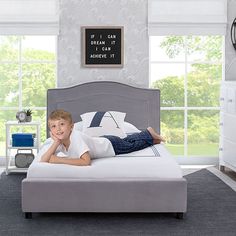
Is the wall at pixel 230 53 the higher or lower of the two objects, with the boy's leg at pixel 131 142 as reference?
higher

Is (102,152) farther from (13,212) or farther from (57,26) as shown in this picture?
(57,26)

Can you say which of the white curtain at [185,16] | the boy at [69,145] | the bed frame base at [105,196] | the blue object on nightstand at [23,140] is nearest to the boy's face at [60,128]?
the boy at [69,145]

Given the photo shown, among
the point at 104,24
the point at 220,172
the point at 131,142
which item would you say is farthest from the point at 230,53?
the point at 131,142

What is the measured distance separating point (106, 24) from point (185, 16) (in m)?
0.98

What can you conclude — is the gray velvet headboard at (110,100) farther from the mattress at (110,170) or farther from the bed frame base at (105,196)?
the bed frame base at (105,196)

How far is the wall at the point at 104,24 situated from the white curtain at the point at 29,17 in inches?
5.4

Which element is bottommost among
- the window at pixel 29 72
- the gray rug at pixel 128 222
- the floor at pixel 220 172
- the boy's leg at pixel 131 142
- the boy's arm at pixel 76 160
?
the gray rug at pixel 128 222

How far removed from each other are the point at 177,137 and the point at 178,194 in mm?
8044

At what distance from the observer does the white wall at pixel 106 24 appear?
295 inches

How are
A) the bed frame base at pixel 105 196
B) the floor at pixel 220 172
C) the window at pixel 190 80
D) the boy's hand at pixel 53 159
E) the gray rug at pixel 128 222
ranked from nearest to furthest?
the gray rug at pixel 128 222
the bed frame base at pixel 105 196
the boy's hand at pixel 53 159
the floor at pixel 220 172
the window at pixel 190 80

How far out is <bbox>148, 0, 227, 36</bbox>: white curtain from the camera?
24.4ft

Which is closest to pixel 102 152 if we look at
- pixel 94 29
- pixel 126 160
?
pixel 126 160

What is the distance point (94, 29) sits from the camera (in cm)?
747

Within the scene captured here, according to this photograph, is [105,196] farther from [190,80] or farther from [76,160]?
[190,80]
